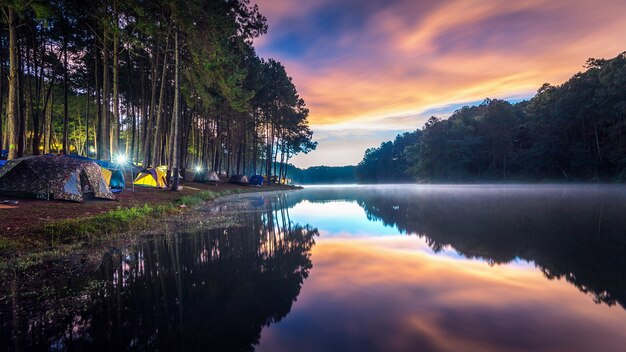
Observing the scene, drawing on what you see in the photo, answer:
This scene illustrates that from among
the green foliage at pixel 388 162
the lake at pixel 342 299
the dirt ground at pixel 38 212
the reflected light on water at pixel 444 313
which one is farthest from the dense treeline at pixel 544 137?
the dirt ground at pixel 38 212

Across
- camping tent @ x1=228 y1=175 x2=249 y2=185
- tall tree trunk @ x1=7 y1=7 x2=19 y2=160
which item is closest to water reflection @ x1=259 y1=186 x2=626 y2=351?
tall tree trunk @ x1=7 y1=7 x2=19 y2=160

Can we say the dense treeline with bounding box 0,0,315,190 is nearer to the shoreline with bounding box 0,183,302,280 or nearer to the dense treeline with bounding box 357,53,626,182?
the shoreline with bounding box 0,183,302,280

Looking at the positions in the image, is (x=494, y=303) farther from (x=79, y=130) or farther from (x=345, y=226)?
(x=79, y=130)

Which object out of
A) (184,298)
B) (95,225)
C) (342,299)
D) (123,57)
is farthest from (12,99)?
(342,299)

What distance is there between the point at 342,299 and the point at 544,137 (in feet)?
196

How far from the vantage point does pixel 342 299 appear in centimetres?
413

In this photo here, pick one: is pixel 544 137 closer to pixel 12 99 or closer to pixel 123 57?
pixel 123 57

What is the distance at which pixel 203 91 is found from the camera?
73.3 feet

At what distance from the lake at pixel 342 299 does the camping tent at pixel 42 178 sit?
6627 mm

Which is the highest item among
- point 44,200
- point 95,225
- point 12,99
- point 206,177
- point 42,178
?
point 12,99

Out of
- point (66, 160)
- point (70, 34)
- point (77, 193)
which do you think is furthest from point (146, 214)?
point (70, 34)

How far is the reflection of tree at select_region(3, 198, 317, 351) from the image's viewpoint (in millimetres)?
3102

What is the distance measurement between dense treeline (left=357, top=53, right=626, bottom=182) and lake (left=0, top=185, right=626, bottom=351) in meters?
47.1

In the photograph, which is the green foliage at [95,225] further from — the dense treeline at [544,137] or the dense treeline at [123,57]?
the dense treeline at [544,137]
